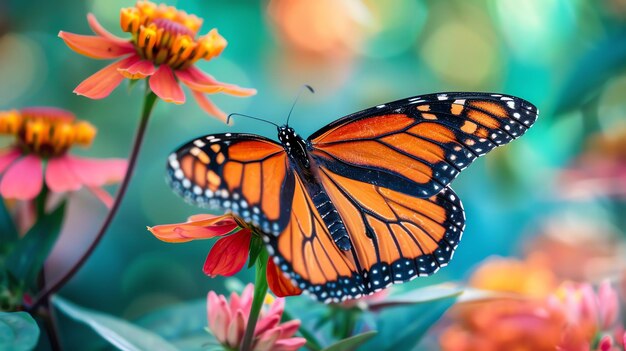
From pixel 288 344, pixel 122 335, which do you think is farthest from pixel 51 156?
pixel 288 344

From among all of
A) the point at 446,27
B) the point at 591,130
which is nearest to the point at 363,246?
the point at 591,130

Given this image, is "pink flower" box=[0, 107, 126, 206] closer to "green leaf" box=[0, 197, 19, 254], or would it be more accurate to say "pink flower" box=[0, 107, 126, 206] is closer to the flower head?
"green leaf" box=[0, 197, 19, 254]

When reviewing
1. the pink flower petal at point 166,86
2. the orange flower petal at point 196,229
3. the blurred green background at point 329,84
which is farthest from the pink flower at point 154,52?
the blurred green background at point 329,84

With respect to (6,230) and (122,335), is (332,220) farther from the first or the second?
(6,230)

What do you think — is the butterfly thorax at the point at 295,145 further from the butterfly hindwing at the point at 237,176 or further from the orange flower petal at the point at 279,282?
the orange flower petal at the point at 279,282

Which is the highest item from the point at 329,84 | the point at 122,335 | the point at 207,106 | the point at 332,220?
the point at 329,84

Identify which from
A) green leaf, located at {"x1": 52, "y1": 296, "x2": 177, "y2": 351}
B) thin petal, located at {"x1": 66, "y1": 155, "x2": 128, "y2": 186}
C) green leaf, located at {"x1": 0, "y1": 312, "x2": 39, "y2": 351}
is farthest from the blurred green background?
green leaf, located at {"x1": 0, "y1": 312, "x2": 39, "y2": 351}
